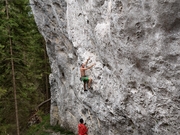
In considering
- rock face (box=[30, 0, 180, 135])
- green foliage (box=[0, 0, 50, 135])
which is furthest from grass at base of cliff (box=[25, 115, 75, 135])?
rock face (box=[30, 0, 180, 135])

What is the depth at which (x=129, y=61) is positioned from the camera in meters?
7.35

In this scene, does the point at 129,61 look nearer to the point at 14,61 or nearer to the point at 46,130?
the point at 14,61

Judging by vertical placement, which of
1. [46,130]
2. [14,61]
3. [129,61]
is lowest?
[46,130]

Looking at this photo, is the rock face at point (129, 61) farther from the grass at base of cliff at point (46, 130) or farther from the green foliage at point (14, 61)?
the green foliage at point (14, 61)

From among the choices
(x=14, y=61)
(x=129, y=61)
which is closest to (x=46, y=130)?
(x=14, y=61)

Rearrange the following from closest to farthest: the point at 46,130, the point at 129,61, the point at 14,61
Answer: the point at 129,61, the point at 14,61, the point at 46,130

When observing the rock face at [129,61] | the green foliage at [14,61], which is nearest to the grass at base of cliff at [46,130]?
the green foliage at [14,61]

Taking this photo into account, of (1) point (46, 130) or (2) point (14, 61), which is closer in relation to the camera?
(2) point (14, 61)

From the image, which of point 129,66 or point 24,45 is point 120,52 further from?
point 24,45

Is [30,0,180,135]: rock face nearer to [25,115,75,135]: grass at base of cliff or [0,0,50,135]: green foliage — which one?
[25,115,75,135]: grass at base of cliff

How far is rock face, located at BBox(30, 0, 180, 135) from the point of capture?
6.22 metres

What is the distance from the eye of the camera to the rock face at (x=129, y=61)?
6223 mm

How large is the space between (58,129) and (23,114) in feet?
11.2

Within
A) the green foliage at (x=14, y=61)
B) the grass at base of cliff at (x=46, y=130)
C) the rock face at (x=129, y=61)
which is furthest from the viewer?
the grass at base of cliff at (x=46, y=130)
